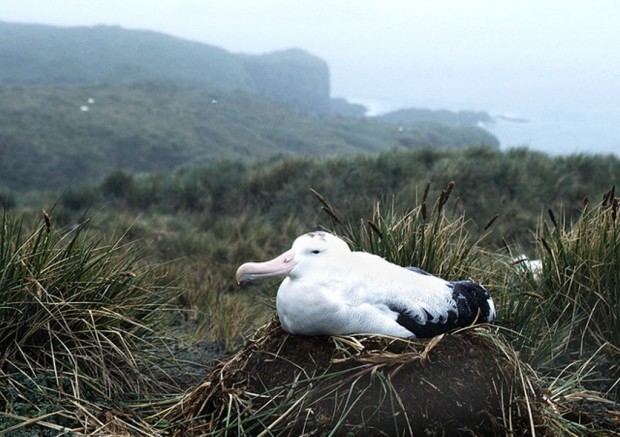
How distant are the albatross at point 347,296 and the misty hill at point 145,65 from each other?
33429mm

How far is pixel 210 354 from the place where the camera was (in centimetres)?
446

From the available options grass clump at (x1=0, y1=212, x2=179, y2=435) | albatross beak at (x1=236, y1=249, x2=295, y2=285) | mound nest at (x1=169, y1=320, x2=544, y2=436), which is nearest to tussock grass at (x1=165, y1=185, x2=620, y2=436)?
mound nest at (x1=169, y1=320, x2=544, y2=436)

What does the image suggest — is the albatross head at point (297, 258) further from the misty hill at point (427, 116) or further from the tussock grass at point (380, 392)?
the misty hill at point (427, 116)

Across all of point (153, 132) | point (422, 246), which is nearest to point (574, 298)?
point (422, 246)

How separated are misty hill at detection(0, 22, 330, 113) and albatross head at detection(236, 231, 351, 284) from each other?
110 feet

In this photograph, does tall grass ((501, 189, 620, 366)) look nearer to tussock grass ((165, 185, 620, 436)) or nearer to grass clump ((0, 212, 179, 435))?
tussock grass ((165, 185, 620, 436))

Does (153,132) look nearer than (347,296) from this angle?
No

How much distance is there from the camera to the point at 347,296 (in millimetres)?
2725

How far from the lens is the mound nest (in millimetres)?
2574

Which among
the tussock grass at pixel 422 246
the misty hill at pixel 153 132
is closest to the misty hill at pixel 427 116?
the misty hill at pixel 153 132

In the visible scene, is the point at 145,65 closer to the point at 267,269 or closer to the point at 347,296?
the point at 267,269

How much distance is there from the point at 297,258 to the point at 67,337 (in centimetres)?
123

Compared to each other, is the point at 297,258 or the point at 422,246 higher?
the point at 297,258

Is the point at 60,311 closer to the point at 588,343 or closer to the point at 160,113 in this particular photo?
the point at 588,343
